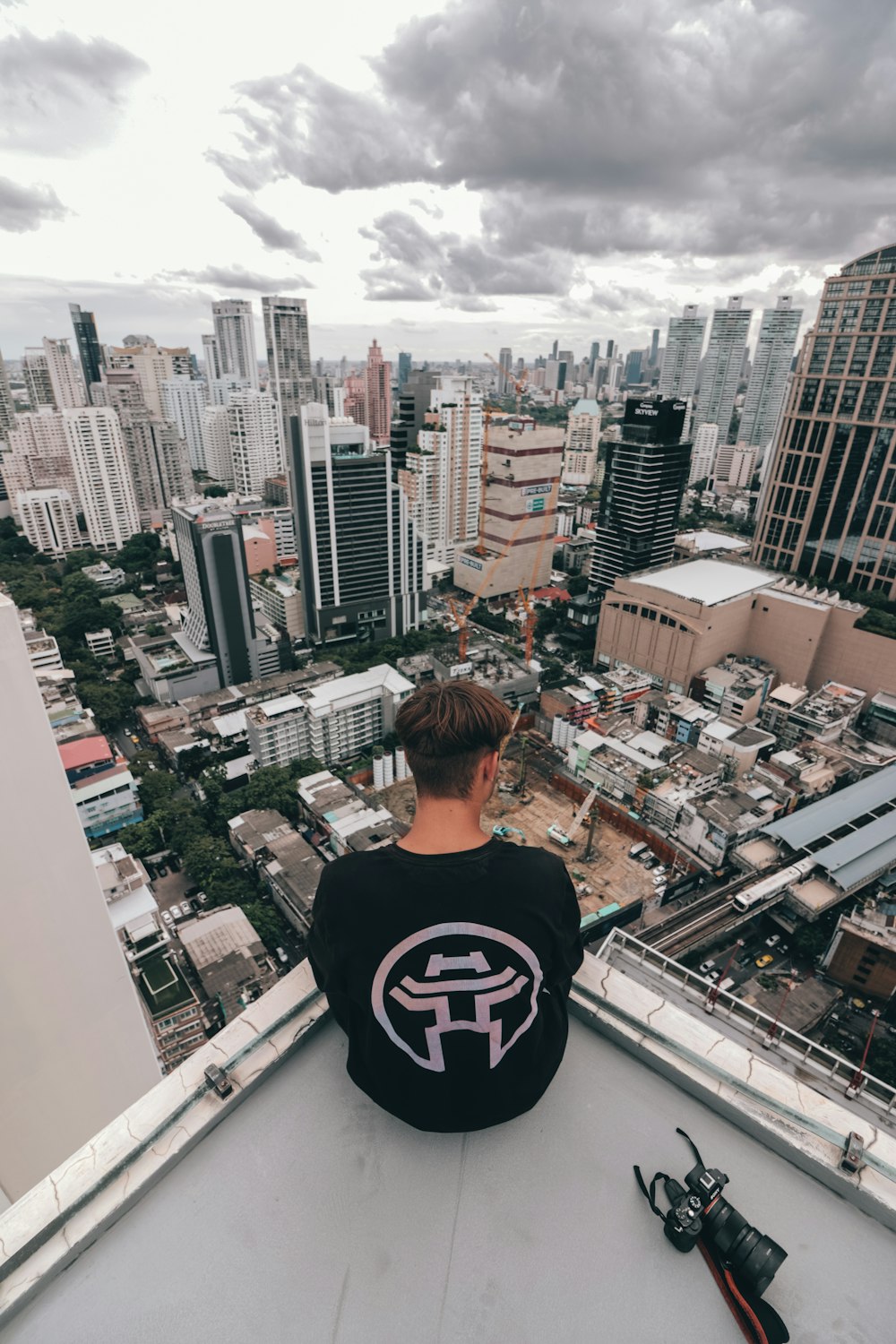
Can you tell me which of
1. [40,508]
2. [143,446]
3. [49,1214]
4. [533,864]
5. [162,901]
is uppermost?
[533,864]

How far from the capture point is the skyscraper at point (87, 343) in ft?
150

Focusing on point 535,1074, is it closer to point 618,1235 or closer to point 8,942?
point 618,1235

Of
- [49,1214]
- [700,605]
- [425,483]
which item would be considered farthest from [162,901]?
[425,483]

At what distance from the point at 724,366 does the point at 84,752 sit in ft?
160

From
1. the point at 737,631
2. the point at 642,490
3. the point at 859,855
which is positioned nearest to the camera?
the point at 859,855

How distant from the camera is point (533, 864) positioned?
1.26 metres

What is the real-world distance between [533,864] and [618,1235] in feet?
2.14

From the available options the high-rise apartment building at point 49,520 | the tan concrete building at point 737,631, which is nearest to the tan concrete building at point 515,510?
the tan concrete building at point 737,631

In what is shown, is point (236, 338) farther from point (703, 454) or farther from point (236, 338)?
point (703, 454)

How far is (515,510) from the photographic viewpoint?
21.5 m

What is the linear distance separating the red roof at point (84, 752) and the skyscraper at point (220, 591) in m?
3.92

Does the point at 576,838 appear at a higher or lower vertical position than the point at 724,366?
lower

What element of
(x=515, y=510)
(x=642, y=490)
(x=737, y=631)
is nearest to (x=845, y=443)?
(x=642, y=490)

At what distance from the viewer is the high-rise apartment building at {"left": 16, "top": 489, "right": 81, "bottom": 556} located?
24.3 m
